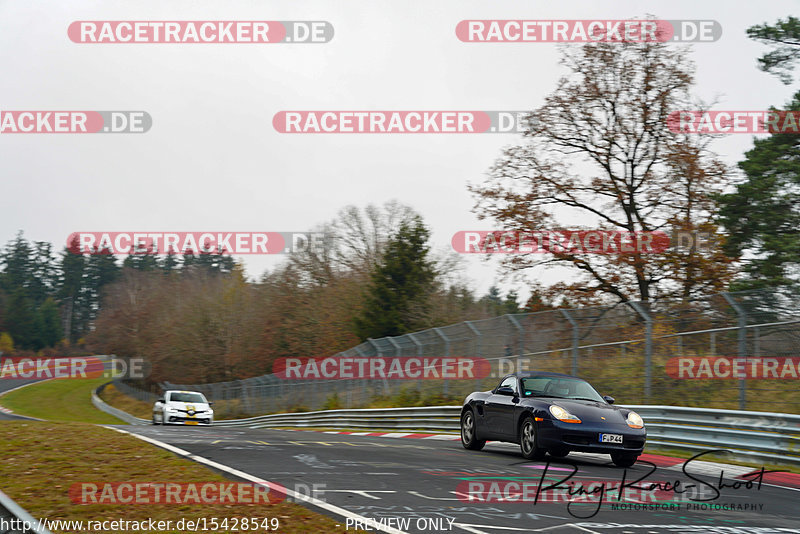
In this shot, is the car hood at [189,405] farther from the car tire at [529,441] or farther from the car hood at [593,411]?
the car hood at [593,411]

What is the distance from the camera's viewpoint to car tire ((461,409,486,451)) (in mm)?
13891

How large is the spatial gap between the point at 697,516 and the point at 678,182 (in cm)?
2262

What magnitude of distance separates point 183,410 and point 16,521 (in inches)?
995

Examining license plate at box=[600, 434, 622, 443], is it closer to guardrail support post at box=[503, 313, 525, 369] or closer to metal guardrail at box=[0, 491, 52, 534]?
metal guardrail at box=[0, 491, 52, 534]

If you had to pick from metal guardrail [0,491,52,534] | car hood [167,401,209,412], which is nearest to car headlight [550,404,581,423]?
metal guardrail [0,491,52,534]

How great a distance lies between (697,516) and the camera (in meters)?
7.23

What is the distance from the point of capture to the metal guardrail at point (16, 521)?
5799 millimetres

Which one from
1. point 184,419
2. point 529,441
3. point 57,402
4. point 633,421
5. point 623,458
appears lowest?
point 57,402

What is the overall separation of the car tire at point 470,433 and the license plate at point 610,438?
9.96 feet

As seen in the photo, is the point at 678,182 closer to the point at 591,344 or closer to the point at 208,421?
the point at 591,344

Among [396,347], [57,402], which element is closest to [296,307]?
[57,402]

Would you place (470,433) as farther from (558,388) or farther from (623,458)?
(623,458)

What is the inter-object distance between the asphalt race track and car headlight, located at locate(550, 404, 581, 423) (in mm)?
641

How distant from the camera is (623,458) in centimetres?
1155
